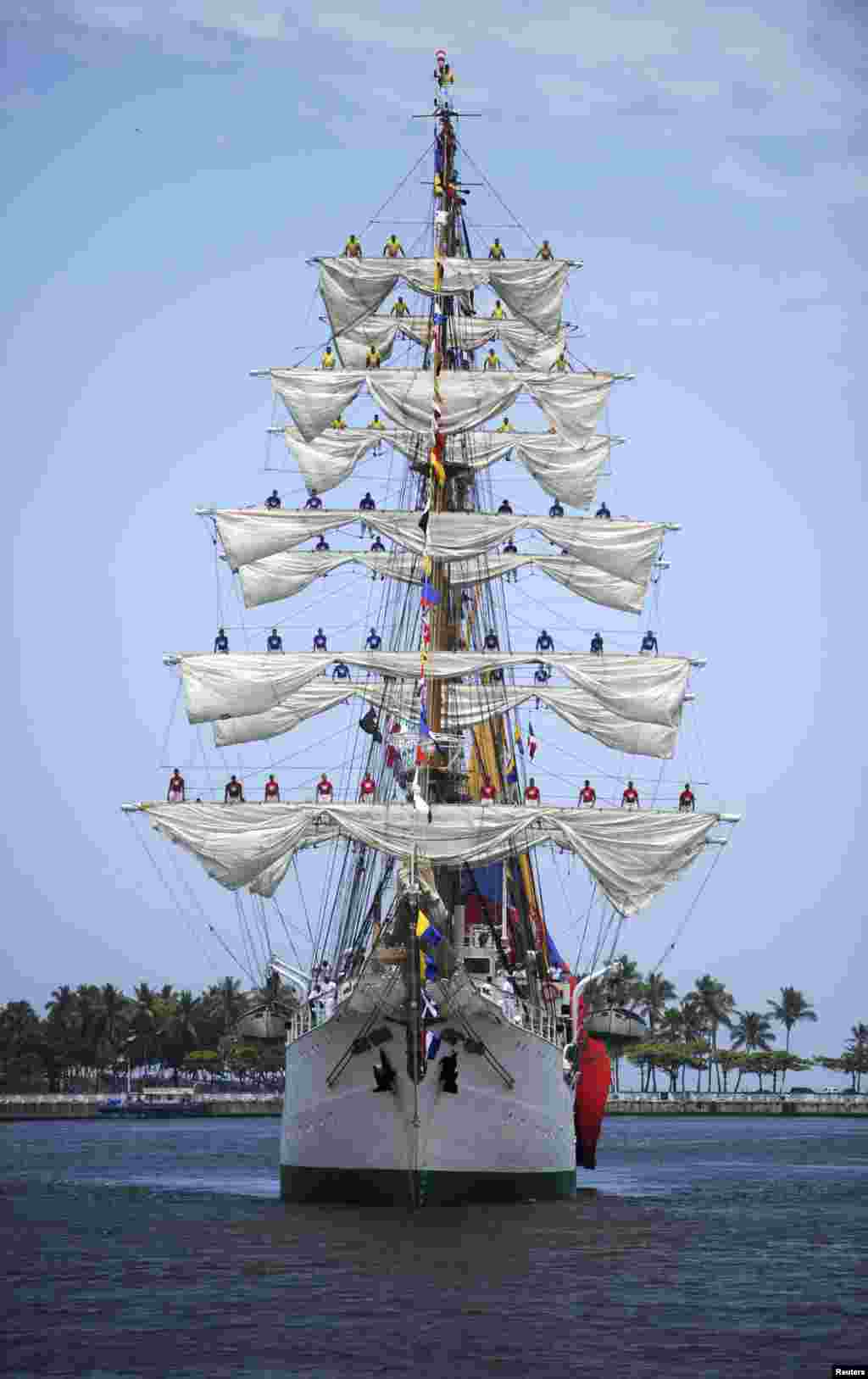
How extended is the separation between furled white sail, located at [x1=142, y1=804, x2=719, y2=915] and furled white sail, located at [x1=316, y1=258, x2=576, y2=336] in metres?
17.6

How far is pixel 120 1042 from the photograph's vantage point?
16888 centimetres

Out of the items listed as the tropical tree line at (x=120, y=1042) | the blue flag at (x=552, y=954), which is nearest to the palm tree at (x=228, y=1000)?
the tropical tree line at (x=120, y=1042)

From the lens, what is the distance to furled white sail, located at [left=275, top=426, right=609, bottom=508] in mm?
66812

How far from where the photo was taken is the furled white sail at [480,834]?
178 ft

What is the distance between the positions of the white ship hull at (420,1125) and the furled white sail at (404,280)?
81.6 ft

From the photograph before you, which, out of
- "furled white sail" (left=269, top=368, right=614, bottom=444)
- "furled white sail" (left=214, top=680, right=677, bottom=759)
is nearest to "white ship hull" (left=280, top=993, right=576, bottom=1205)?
"furled white sail" (left=214, top=680, right=677, bottom=759)

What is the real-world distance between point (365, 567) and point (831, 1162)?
125ft

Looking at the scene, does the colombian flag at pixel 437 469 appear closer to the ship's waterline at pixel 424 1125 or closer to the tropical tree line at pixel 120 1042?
the ship's waterline at pixel 424 1125

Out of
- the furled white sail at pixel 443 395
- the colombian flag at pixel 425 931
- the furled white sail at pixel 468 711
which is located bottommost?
the colombian flag at pixel 425 931

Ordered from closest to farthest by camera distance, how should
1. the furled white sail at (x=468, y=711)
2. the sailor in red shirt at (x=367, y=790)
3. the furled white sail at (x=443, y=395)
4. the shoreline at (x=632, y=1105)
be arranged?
the sailor in red shirt at (x=367, y=790)
the furled white sail at (x=468, y=711)
the furled white sail at (x=443, y=395)
the shoreline at (x=632, y=1105)

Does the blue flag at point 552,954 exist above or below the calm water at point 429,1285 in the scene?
above

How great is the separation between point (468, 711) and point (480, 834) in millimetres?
7560

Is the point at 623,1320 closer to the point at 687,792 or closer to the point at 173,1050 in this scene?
the point at 687,792

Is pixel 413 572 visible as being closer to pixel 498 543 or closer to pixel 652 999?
pixel 498 543
